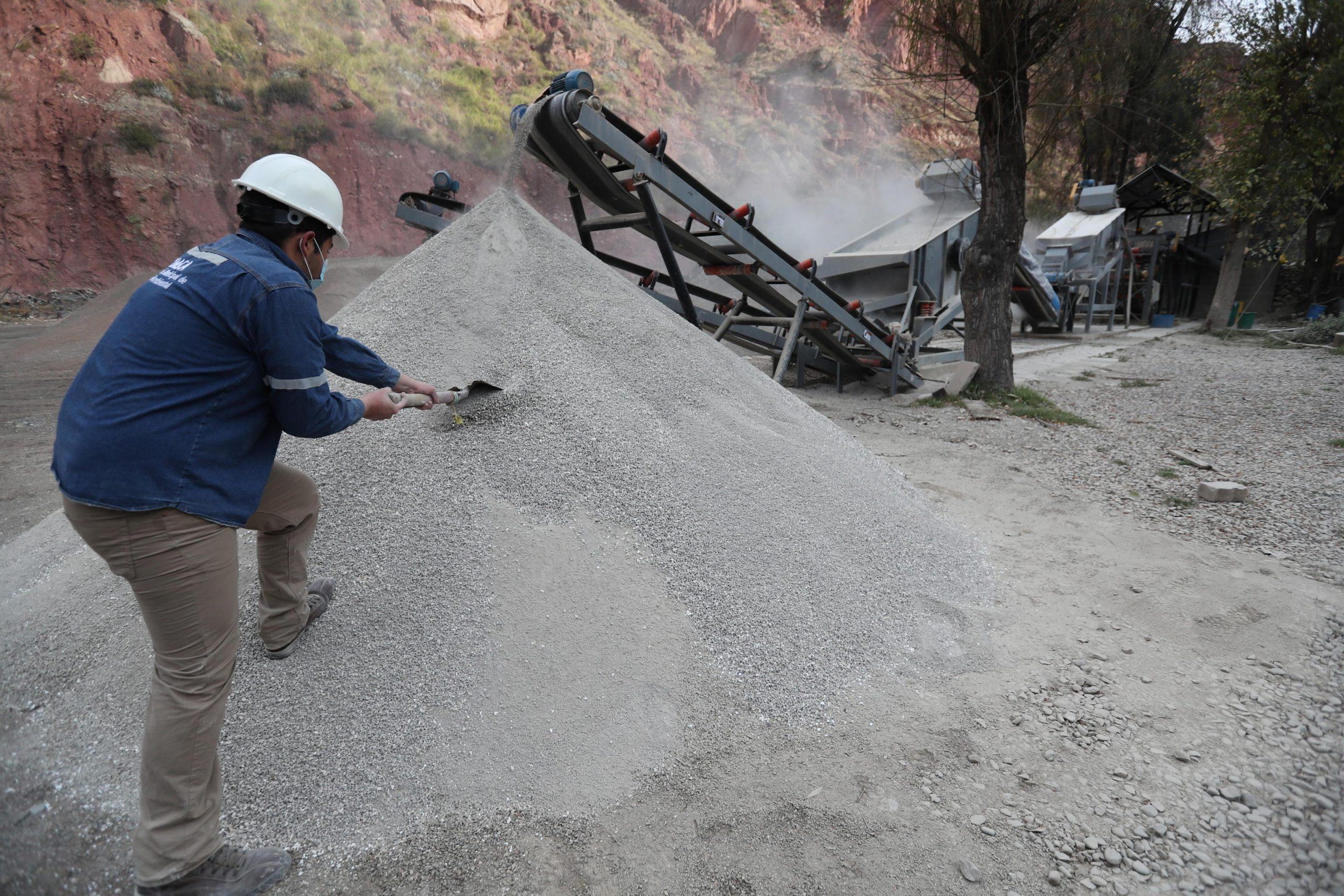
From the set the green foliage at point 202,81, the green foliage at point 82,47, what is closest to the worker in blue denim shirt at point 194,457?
the green foliage at point 82,47

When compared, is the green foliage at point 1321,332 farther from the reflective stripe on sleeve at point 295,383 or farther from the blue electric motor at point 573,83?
the reflective stripe on sleeve at point 295,383

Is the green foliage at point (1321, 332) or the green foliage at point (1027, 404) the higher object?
the green foliage at point (1321, 332)

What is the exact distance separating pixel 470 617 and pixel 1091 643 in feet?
7.40

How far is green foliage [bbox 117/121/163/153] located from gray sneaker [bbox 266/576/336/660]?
14774 millimetres

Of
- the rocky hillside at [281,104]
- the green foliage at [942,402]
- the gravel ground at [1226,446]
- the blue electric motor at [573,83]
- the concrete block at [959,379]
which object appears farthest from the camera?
the rocky hillside at [281,104]

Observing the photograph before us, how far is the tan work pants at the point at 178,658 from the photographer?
1382 mm

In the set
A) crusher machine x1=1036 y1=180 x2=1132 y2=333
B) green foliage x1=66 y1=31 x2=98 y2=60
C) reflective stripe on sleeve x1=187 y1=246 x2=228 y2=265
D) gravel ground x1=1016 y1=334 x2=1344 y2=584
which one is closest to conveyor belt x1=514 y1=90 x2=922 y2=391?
gravel ground x1=1016 y1=334 x2=1344 y2=584

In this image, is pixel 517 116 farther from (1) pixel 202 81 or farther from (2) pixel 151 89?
(1) pixel 202 81

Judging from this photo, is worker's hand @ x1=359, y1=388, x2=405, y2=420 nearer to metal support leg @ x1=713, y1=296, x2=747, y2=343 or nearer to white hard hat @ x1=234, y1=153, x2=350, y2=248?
white hard hat @ x1=234, y1=153, x2=350, y2=248

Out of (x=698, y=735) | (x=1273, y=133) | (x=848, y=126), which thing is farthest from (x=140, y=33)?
(x=848, y=126)

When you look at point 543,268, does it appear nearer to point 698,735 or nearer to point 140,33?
point 698,735

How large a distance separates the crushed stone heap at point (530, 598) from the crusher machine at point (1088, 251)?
1124 cm

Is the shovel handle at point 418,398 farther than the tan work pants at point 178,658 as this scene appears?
Yes

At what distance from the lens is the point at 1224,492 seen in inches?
155
